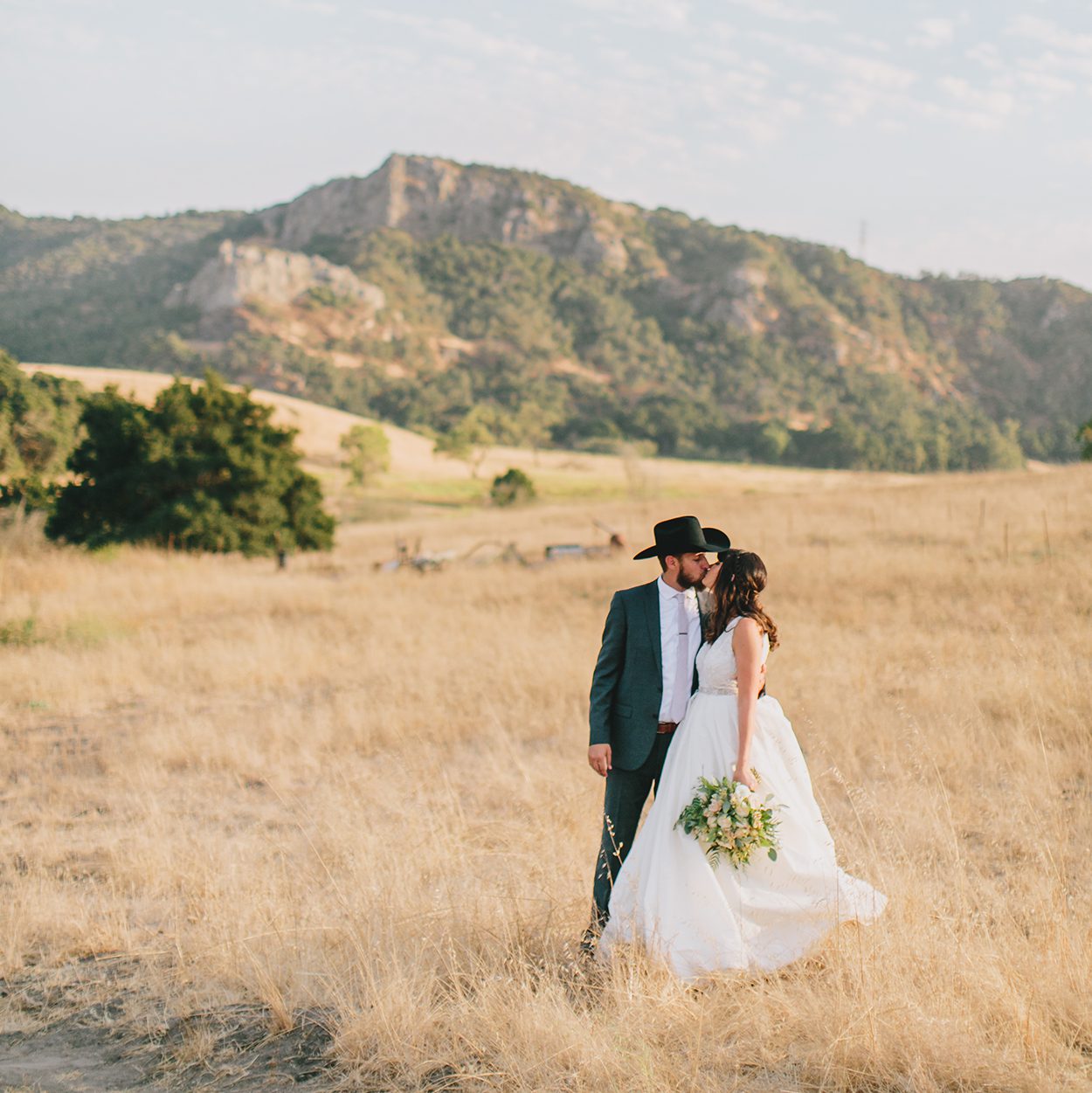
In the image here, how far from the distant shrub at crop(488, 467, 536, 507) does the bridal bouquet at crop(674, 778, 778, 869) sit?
5140 cm

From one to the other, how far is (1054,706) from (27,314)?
181m

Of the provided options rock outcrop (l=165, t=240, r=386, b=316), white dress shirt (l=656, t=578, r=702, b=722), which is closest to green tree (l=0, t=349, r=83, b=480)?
white dress shirt (l=656, t=578, r=702, b=722)

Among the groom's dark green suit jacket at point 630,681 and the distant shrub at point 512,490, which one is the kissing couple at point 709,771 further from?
the distant shrub at point 512,490

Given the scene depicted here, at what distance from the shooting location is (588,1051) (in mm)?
3008

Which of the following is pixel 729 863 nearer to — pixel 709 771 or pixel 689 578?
pixel 709 771

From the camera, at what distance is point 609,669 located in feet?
13.1

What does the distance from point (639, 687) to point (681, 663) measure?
21cm

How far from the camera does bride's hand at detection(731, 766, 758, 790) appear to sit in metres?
3.49

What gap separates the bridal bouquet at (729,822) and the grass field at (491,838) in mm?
480

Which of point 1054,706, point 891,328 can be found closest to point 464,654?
point 1054,706

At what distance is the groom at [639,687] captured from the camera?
390 centimetres

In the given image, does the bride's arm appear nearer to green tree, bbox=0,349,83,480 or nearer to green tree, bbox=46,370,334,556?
green tree, bbox=46,370,334,556

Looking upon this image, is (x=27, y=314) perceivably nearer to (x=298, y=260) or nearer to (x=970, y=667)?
(x=298, y=260)

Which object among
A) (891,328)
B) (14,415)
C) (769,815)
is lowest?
(769,815)
